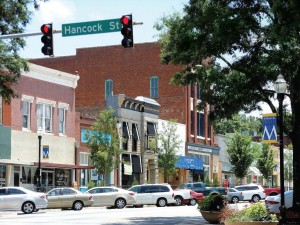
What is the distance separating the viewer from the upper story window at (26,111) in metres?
45.0

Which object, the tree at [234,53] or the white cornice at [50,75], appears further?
the white cornice at [50,75]

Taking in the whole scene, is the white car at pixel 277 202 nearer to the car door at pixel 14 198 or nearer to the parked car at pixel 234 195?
the car door at pixel 14 198

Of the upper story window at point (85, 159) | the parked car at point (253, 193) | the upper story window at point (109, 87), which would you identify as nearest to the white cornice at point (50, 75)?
the upper story window at point (85, 159)

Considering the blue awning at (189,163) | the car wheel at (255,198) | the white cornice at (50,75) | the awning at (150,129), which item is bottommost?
the car wheel at (255,198)

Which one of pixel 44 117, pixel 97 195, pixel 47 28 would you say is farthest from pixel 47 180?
pixel 47 28

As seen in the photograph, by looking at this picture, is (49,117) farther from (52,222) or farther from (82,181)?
(52,222)

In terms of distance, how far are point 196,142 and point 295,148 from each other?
150ft

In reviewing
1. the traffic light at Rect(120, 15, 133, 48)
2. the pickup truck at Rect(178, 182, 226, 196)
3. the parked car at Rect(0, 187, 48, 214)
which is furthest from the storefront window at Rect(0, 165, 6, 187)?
the traffic light at Rect(120, 15, 133, 48)

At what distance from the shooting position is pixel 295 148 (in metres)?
23.0

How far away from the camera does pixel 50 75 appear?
158 feet

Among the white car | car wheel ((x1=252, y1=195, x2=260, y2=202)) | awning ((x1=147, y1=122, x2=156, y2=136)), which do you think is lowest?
car wheel ((x1=252, y1=195, x2=260, y2=202))

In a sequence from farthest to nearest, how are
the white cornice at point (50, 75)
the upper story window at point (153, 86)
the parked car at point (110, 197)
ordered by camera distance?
the upper story window at point (153, 86) < the white cornice at point (50, 75) < the parked car at point (110, 197)

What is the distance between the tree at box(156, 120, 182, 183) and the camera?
57.4 meters

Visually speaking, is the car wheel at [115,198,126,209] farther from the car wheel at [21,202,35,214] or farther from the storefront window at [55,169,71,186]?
the storefront window at [55,169,71,186]
